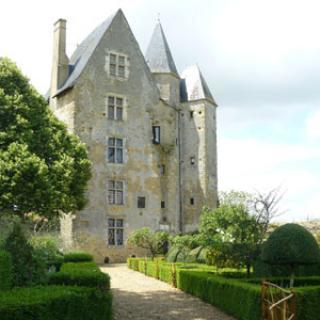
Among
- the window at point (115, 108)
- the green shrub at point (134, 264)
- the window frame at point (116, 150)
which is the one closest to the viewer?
the green shrub at point (134, 264)

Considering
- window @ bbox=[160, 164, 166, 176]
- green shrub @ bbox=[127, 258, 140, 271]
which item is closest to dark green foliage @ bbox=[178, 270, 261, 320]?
green shrub @ bbox=[127, 258, 140, 271]

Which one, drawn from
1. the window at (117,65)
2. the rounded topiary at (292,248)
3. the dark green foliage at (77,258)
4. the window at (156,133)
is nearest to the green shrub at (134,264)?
the dark green foliage at (77,258)

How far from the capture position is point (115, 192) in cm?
3047

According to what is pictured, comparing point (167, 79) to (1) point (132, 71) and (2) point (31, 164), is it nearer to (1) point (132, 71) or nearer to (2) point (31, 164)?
(1) point (132, 71)

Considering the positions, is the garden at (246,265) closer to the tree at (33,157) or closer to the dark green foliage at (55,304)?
the dark green foliage at (55,304)

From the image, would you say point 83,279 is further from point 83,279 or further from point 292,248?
point 292,248

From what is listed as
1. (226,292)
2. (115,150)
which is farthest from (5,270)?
(115,150)

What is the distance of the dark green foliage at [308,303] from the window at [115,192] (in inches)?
796

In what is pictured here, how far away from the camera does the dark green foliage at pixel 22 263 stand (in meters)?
11.7

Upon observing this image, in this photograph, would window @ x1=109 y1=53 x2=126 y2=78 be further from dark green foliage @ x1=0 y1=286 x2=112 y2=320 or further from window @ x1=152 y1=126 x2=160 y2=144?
dark green foliage @ x1=0 y1=286 x2=112 y2=320

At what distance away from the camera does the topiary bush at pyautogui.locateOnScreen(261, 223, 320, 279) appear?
41.6 ft

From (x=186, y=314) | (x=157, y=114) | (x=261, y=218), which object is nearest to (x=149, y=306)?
(x=186, y=314)

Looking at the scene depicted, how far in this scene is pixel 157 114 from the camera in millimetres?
33156

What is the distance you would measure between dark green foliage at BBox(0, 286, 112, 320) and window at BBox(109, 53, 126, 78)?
22.6 m
